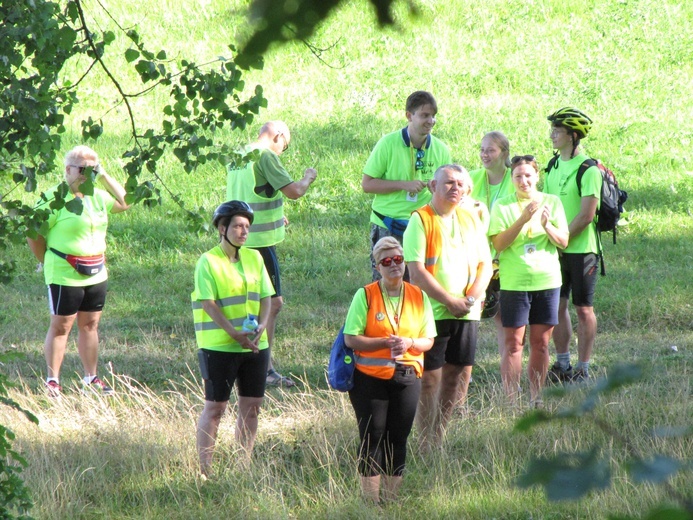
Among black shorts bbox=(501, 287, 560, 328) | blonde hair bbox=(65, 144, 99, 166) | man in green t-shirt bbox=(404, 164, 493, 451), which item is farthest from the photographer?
blonde hair bbox=(65, 144, 99, 166)

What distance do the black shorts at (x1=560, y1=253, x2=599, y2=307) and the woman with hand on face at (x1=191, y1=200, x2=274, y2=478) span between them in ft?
8.57

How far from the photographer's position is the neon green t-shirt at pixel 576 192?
7012mm

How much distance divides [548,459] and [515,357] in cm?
523

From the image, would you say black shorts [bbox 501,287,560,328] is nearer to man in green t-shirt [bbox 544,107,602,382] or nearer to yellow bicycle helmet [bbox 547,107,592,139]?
man in green t-shirt [bbox 544,107,602,382]

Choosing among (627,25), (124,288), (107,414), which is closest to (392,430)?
(107,414)

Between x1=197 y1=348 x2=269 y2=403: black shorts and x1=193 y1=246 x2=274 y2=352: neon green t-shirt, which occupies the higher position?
x1=193 y1=246 x2=274 y2=352: neon green t-shirt

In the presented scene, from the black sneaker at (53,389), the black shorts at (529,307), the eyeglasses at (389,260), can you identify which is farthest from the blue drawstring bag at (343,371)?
the black sneaker at (53,389)

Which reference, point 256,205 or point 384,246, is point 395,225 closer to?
point 256,205

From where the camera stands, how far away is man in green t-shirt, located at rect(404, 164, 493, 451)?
18.5ft

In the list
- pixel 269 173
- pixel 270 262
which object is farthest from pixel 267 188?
pixel 270 262

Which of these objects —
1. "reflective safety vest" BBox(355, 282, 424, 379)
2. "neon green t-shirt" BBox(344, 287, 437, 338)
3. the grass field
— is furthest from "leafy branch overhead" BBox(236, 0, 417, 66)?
"reflective safety vest" BBox(355, 282, 424, 379)

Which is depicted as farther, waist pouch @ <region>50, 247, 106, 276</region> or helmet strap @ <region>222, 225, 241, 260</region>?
waist pouch @ <region>50, 247, 106, 276</region>

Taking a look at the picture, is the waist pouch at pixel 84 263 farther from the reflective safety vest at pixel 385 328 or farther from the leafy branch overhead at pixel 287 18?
the leafy branch overhead at pixel 287 18

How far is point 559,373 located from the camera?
7.29m
